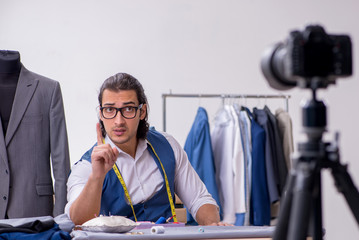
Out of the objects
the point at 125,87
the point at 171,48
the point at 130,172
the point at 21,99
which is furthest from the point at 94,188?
the point at 171,48

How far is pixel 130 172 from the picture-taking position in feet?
8.38

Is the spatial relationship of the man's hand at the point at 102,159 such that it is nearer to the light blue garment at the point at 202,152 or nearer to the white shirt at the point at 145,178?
the white shirt at the point at 145,178

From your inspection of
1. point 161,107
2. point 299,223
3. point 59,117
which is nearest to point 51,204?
point 59,117

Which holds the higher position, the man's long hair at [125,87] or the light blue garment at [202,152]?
the man's long hair at [125,87]

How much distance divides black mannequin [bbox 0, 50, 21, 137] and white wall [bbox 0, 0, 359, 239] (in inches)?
56.9

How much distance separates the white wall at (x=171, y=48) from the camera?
4.30 m

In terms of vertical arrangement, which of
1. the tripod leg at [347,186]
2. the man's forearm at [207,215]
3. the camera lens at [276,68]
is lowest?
the man's forearm at [207,215]

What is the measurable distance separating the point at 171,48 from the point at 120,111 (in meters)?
2.03

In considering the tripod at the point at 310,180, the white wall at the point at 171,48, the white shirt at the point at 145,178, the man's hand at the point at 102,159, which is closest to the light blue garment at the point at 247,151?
the white wall at the point at 171,48

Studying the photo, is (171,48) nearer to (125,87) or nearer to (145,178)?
(125,87)

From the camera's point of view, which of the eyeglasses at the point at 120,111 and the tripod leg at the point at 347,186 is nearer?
the tripod leg at the point at 347,186

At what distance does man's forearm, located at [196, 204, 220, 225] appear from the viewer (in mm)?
2521

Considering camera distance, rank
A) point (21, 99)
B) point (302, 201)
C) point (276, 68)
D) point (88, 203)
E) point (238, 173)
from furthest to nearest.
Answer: point (238, 173) → point (21, 99) → point (88, 203) → point (276, 68) → point (302, 201)

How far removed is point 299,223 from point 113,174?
1550 millimetres
